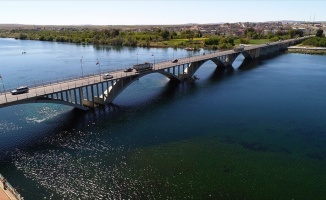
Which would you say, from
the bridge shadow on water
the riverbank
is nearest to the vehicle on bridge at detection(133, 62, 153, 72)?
the bridge shadow on water

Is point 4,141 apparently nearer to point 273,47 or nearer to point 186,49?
point 186,49

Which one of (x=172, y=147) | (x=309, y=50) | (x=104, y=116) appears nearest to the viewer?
(x=172, y=147)

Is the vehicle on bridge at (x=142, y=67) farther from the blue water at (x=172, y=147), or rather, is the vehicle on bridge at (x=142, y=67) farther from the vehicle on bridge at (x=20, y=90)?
the vehicle on bridge at (x=20, y=90)

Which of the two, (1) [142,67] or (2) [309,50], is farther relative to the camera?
(2) [309,50]

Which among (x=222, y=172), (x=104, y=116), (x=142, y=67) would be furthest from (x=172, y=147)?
(x=142, y=67)

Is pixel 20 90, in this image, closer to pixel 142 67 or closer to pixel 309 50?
pixel 142 67

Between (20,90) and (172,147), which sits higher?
(20,90)

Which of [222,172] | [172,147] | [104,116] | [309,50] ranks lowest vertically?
[222,172]

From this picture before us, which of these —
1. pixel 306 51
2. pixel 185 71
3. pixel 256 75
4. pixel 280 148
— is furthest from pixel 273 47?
pixel 280 148

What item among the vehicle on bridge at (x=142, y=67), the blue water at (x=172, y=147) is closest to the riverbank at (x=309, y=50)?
the blue water at (x=172, y=147)

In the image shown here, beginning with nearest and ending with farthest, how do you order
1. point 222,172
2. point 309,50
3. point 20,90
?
point 222,172 < point 20,90 < point 309,50
